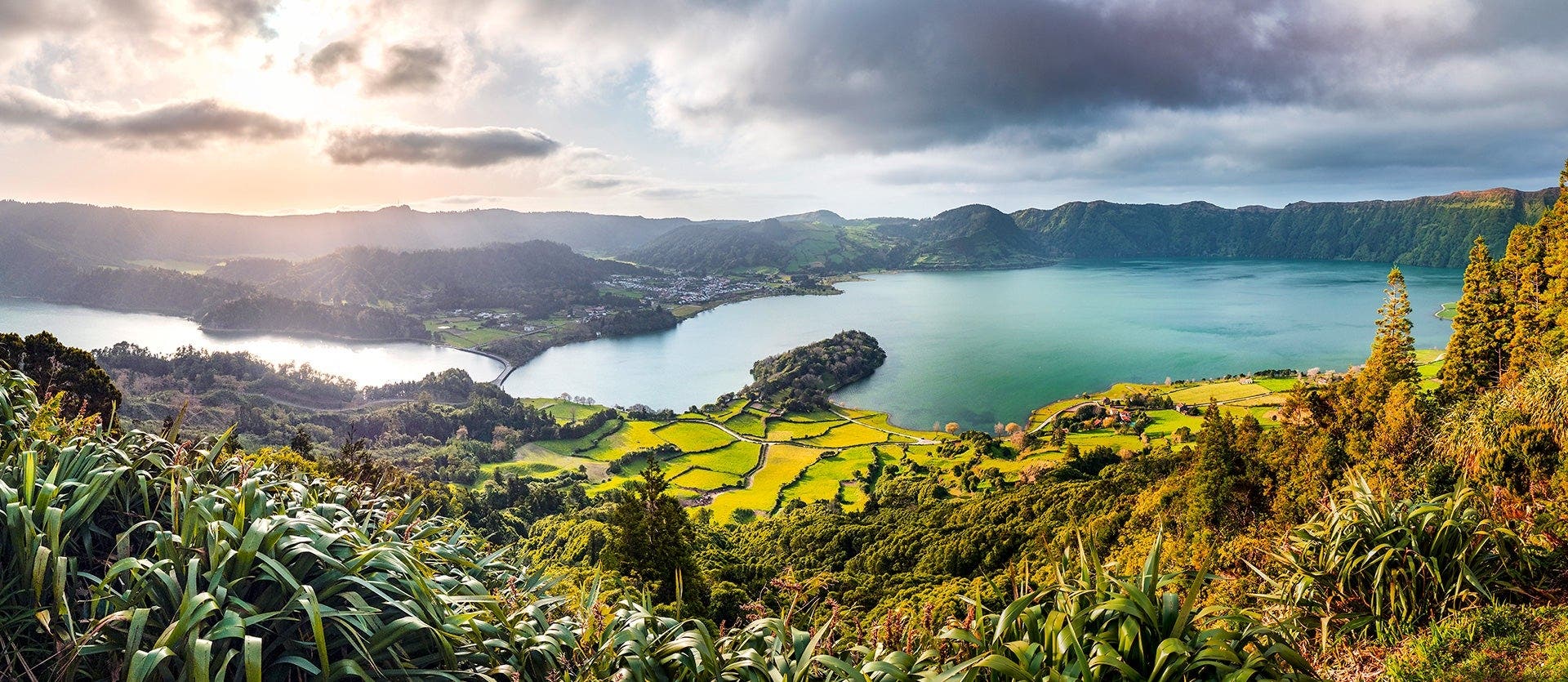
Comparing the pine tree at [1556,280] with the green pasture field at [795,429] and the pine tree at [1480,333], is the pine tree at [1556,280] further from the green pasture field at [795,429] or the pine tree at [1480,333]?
the green pasture field at [795,429]

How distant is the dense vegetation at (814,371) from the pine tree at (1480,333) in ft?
188

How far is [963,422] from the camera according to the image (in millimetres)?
68250

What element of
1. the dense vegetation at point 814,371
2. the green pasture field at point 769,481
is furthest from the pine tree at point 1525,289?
the dense vegetation at point 814,371

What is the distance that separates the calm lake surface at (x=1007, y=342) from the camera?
7944 centimetres

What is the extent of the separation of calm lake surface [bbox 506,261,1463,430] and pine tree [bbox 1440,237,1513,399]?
45643mm

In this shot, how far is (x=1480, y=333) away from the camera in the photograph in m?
20.6

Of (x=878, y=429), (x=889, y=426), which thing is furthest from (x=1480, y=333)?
(x=889, y=426)

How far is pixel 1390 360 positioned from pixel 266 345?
472 ft

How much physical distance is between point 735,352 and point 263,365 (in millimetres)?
64626

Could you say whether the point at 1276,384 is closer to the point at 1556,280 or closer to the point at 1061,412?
the point at 1061,412

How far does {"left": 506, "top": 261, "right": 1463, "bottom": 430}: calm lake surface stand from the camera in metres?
79.4

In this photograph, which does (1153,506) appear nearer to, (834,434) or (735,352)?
(834,434)

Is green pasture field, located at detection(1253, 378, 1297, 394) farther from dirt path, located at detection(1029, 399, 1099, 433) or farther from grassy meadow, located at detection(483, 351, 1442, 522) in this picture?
dirt path, located at detection(1029, 399, 1099, 433)

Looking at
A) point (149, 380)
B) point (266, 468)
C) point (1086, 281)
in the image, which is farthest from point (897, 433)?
point (1086, 281)
